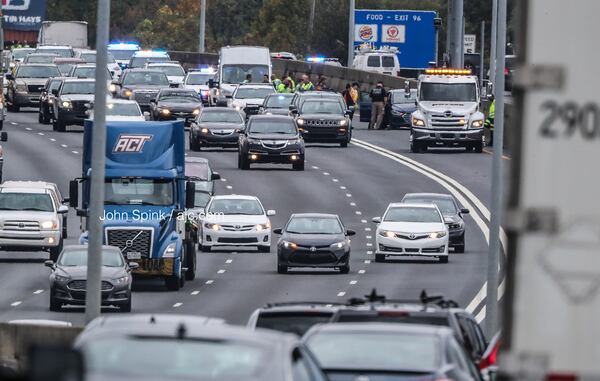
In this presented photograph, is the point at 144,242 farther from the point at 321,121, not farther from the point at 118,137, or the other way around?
the point at 321,121

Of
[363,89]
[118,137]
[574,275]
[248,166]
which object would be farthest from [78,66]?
[574,275]

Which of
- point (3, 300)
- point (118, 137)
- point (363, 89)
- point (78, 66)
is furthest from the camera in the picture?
point (363, 89)

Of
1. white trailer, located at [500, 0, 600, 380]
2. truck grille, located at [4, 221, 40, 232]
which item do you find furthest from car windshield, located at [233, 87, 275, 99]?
white trailer, located at [500, 0, 600, 380]

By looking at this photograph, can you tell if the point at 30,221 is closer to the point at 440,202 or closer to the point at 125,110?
the point at 440,202

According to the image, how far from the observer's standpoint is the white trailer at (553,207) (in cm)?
857

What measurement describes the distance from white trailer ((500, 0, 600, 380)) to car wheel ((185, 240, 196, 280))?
113 feet

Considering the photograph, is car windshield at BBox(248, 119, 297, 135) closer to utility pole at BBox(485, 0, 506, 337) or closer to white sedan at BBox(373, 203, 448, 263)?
white sedan at BBox(373, 203, 448, 263)

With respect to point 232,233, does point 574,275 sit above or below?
above

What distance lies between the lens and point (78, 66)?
82.9 m

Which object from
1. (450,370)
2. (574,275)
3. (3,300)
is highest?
(574,275)

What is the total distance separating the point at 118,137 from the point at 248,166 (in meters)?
23.8

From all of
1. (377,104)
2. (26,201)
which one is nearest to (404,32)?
(377,104)

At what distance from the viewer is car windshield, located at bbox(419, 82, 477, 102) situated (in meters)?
66.1

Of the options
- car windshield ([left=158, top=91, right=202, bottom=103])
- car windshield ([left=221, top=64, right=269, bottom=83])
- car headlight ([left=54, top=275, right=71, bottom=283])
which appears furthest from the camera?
car windshield ([left=221, top=64, right=269, bottom=83])
